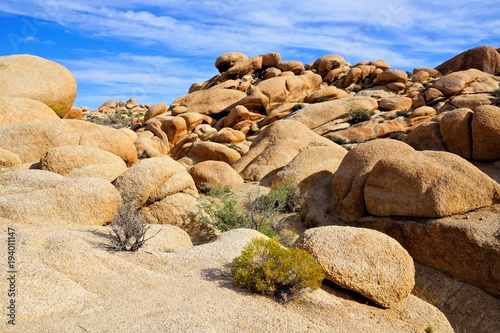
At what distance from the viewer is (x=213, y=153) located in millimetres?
22359

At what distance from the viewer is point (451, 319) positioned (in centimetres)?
827

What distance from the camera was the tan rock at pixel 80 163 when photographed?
11141 mm

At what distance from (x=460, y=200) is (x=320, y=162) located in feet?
20.4

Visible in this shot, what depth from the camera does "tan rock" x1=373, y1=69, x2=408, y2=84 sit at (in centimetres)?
3525

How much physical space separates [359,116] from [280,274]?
73.1 feet

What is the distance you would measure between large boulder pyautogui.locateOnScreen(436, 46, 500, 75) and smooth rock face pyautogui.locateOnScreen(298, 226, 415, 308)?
3681 centimetres

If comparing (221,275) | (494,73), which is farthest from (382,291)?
(494,73)

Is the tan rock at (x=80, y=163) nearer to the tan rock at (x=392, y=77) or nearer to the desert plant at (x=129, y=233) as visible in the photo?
the desert plant at (x=129, y=233)

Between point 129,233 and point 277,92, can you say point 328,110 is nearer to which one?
point 277,92

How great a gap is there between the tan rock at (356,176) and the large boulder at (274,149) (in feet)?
14.2

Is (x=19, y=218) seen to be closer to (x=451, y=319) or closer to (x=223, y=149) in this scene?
(x=451, y=319)

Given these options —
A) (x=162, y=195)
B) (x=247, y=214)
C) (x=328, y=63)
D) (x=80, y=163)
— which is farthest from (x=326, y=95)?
(x=80, y=163)

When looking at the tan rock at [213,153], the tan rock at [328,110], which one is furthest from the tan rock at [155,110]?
the tan rock at [213,153]

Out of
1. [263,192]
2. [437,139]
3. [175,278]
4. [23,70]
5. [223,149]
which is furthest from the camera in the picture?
[223,149]
